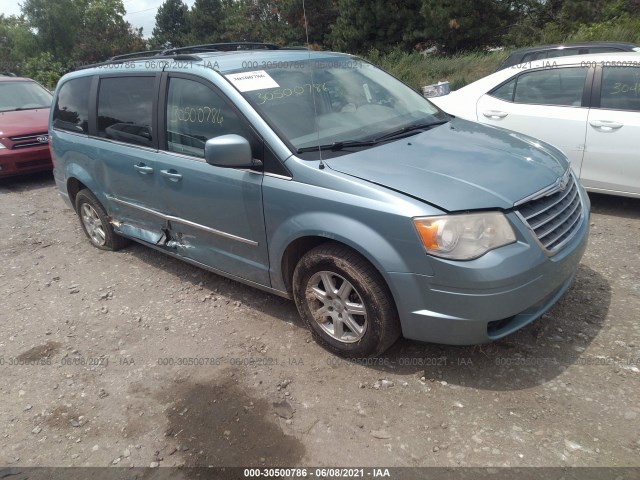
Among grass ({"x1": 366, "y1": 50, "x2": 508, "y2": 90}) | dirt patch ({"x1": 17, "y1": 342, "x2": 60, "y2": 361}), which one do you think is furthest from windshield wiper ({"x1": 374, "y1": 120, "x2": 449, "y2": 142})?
grass ({"x1": 366, "y1": 50, "x2": 508, "y2": 90})

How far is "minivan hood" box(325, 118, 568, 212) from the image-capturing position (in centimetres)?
259

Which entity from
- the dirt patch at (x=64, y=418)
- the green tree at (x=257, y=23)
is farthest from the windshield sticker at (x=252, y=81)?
the green tree at (x=257, y=23)

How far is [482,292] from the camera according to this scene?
2.50 meters

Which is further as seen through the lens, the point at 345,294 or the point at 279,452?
the point at 345,294

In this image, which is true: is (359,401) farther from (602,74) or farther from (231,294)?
(602,74)

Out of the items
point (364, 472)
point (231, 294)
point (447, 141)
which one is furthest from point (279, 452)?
point (447, 141)

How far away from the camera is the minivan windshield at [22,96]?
29.1 feet

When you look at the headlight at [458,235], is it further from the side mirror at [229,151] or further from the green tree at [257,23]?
the green tree at [257,23]

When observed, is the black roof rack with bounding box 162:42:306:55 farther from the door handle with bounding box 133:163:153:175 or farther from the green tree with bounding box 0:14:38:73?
the green tree with bounding box 0:14:38:73

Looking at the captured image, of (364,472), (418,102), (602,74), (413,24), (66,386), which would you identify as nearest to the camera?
(364,472)

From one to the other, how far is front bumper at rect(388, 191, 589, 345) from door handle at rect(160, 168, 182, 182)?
1.80 m

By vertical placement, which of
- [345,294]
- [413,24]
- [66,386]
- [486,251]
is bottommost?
[66,386]

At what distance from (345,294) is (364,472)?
0.97m

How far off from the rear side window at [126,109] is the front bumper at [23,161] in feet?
14.6
